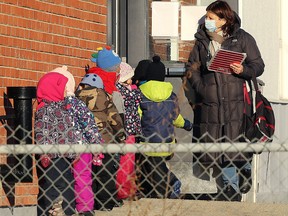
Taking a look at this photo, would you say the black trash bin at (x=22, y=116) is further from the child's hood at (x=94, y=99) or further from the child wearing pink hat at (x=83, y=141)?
the child's hood at (x=94, y=99)

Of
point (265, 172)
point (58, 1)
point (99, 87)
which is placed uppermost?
point (58, 1)

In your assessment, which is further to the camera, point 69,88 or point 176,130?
point 176,130

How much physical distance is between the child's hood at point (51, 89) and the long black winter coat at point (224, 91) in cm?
166

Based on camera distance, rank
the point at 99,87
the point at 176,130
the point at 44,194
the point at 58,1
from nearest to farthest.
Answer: the point at 44,194, the point at 99,87, the point at 58,1, the point at 176,130

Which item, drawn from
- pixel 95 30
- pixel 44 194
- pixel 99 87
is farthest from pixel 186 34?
pixel 44 194

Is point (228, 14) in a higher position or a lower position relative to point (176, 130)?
higher

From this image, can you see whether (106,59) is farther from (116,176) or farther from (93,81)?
(116,176)

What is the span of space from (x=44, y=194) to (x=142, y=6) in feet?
14.3

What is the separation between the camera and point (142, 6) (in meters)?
15.1

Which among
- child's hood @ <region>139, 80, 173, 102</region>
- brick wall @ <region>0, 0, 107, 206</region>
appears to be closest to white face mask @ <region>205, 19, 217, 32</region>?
child's hood @ <region>139, 80, 173, 102</region>

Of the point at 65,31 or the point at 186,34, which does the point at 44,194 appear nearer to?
the point at 65,31

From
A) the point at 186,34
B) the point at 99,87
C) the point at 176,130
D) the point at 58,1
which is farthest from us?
the point at 186,34

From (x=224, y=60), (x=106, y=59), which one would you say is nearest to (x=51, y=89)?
(x=106, y=59)

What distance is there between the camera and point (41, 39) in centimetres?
1273
